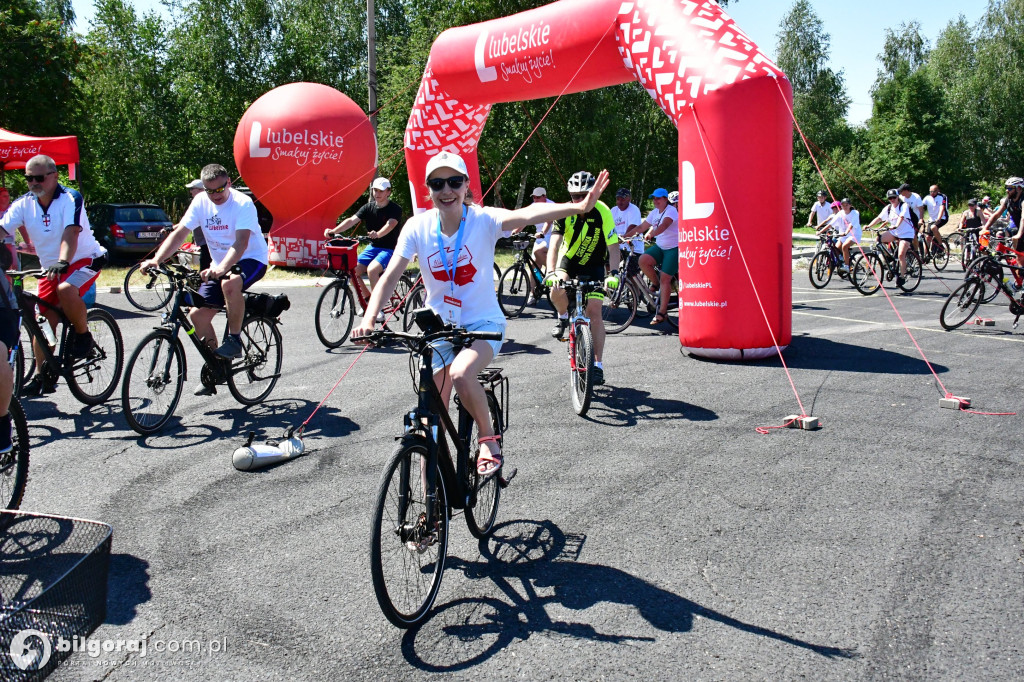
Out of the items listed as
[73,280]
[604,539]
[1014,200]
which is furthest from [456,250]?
[1014,200]

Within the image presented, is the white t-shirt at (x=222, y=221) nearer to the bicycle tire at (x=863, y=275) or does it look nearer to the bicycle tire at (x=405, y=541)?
the bicycle tire at (x=405, y=541)

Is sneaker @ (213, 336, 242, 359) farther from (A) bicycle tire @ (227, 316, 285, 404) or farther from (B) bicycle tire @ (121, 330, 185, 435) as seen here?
(B) bicycle tire @ (121, 330, 185, 435)

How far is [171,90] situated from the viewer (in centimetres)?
4575

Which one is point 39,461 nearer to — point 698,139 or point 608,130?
point 698,139

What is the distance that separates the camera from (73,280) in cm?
717

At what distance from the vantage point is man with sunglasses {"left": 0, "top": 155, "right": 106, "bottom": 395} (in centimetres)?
687

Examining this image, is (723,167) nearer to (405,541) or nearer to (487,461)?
(487,461)

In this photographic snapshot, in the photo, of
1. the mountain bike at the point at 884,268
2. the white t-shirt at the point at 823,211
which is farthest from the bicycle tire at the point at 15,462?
the white t-shirt at the point at 823,211

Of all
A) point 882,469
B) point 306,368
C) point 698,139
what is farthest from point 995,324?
point 306,368

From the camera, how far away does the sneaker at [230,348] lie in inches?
271

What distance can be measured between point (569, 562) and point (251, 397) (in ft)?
13.6

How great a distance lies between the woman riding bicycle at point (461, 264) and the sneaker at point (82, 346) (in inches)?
164

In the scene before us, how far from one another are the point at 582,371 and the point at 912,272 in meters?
12.5

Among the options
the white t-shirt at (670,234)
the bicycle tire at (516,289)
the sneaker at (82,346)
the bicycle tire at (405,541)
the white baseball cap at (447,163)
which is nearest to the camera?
the bicycle tire at (405,541)
